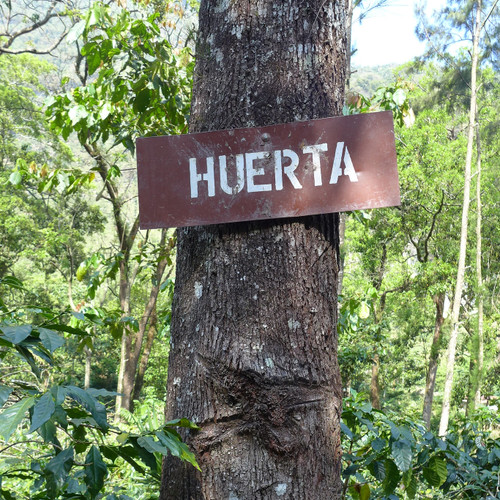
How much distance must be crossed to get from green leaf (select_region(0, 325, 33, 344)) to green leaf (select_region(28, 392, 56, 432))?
4.6 inches

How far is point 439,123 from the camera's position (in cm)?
1698

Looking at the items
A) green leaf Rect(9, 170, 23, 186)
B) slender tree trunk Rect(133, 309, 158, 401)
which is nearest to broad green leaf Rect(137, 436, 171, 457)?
green leaf Rect(9, 170, 23, 186)

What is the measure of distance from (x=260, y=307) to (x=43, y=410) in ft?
1.74

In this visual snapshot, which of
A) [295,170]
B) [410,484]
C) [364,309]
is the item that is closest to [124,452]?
[295,170]

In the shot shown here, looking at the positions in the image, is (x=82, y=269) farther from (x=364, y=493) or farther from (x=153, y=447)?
(x=153, y=447)

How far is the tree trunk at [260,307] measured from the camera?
49.7 inches

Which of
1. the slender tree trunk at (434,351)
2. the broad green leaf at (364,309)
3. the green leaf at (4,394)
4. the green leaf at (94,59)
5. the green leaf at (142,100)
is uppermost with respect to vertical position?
the green leaf at (94,59)

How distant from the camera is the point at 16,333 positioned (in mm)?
1060

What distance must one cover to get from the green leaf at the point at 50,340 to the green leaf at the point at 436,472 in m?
1.38

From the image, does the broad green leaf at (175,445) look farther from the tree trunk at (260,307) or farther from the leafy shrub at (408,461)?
the leafy shrub at (408,461)

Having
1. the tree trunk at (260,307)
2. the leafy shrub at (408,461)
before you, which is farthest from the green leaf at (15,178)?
the leafy shrub at (408,461)

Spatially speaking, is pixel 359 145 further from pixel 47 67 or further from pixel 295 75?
pixel 47 67

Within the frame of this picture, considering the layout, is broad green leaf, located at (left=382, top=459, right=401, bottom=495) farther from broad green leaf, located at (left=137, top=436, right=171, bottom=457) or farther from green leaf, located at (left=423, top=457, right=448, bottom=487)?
broad green leaf, located at (left=137, top=436, right=171, bottom=457)

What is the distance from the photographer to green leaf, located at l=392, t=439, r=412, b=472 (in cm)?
170
